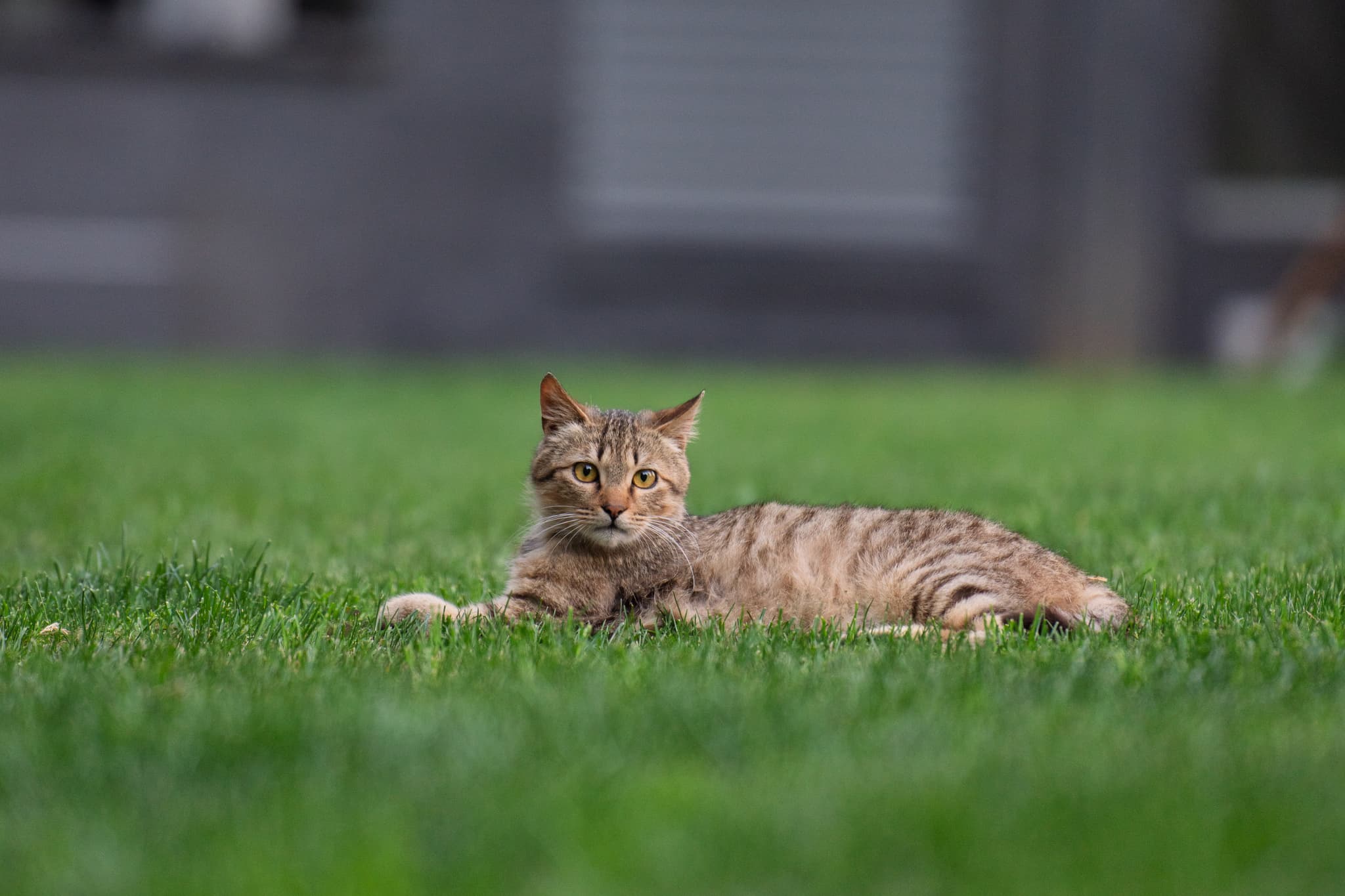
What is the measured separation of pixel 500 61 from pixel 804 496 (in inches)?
391

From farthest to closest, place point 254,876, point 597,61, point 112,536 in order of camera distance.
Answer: point 597,61, point 112,536, point 254,876

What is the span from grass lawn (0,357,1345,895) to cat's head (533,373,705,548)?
42cm

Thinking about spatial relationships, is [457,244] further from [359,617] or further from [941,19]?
[359,617]

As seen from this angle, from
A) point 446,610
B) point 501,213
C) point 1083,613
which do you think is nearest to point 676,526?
point 446,610

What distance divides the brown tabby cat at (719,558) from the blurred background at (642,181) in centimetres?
1135

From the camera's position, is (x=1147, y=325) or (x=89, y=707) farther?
(x=1147, y=325)

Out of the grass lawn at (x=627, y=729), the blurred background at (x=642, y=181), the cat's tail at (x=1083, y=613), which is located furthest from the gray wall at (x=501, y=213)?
the cat's tail at (x=1083, y=613)

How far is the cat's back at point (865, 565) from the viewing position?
399cm

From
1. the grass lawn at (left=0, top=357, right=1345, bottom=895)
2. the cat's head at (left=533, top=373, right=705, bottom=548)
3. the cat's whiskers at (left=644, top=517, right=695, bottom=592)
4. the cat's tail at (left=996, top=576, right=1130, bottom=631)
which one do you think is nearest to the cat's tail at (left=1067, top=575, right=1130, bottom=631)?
the cat's tail at (left=996, top=576, right=1130, bottom=631)

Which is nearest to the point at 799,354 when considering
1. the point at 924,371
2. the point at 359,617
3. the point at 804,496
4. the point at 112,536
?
the point at 924,371

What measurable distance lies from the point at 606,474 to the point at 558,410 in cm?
28

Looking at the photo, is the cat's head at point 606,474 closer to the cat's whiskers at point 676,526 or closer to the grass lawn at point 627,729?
the cat's whiskers at point 676,526

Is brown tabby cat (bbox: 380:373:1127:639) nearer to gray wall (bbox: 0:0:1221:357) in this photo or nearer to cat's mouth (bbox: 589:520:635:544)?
cat's mouth (bbox: 589:520:635:544)

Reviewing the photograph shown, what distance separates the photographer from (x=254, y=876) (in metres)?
2.10
